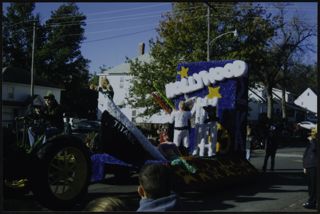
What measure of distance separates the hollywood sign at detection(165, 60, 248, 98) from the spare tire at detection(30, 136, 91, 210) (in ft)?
19.1

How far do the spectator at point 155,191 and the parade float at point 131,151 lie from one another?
4.75 meters

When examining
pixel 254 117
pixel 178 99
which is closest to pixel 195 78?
pixel 178 99

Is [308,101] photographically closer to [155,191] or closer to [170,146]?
[170,146]

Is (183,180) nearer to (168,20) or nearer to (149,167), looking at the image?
(149,167)

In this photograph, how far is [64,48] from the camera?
3300 centimetres

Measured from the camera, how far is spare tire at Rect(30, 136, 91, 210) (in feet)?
25.2

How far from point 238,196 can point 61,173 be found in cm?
405

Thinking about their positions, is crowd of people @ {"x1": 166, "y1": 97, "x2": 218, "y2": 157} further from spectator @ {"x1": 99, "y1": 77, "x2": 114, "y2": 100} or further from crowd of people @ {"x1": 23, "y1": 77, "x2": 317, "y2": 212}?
spectator @ {"x1": 99, "y1": 77, "x2": 114, "y2": 100}

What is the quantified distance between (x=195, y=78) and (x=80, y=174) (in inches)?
248

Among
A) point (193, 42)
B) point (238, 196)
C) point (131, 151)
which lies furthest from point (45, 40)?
point (238, 196)

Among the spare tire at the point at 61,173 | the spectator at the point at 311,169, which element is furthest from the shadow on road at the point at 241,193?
the spare tire at the point at 61,173

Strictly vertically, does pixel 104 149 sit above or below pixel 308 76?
below

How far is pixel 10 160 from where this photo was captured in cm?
770

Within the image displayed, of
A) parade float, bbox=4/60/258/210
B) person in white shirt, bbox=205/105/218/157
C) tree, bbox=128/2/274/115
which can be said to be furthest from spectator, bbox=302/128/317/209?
tree, bbox=128/2/274/115
